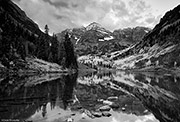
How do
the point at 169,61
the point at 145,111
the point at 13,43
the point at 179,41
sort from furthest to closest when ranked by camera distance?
the point at 179,41 → the point at 169,61 → the point at 13,43 → the point at 145,111

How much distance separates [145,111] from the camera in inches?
819

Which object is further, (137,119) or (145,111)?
(145,111)

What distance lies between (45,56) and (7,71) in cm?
3997

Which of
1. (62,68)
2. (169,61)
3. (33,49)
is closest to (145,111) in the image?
→ (62,68)

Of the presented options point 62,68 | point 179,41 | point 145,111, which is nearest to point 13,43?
point 62,68

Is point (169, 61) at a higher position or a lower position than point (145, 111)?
higher

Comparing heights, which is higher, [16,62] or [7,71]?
[16,62]

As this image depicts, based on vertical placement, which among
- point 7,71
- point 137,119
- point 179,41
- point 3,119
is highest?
point 179,41

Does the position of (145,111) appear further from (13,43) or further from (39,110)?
(13,43)

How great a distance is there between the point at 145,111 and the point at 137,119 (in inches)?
144

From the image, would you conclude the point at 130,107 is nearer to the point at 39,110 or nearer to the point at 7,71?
the point at 39,110

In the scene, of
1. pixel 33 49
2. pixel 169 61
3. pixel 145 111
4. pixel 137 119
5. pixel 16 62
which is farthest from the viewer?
Result: pixel 169 61

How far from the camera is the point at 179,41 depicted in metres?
177

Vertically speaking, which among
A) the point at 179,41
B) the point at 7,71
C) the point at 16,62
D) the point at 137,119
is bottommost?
the point at 137,119
